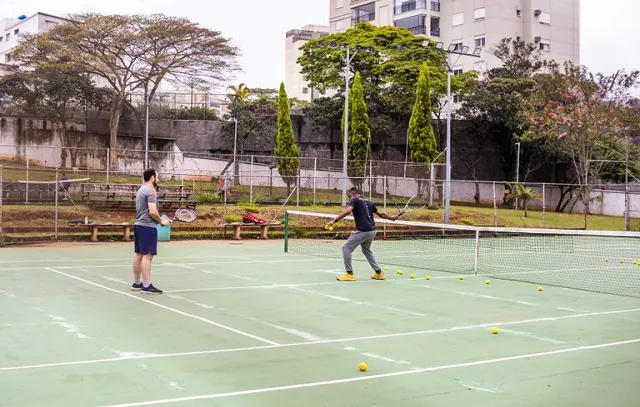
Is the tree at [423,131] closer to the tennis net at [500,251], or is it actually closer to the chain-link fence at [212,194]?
the chain-link fence at [212,194]

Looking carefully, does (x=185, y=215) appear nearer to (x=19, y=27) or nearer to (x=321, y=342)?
(x=321, y=342)

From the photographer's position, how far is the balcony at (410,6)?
230ft

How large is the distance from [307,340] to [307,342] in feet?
0.44

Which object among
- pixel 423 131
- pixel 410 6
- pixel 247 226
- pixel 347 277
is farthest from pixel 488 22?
pixel 347 277

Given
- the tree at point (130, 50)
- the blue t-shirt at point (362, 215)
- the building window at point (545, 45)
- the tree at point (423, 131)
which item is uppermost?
the building window at point (545, 45)

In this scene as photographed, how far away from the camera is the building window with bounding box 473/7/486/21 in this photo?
66419 mm

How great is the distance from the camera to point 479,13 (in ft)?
220

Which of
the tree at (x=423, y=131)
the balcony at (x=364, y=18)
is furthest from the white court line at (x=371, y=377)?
the balcony at (x=364, y=18)

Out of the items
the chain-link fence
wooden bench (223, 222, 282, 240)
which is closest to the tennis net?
wooden bench (223, 222, 282, 240)

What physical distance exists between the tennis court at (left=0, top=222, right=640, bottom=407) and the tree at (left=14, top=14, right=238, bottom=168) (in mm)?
37207

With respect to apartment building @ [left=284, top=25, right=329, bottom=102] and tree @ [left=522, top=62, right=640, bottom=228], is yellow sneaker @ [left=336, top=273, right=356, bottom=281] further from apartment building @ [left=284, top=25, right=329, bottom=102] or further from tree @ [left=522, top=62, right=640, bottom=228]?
apartment building @ [left=284, top=25, right=329, bottom=102]

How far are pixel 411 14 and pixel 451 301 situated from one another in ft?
201

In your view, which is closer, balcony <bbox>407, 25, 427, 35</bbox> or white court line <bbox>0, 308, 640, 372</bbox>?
white court line <bbox>0, 308, 640, 372</bbox>

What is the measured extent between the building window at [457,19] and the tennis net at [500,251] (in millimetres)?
38812
